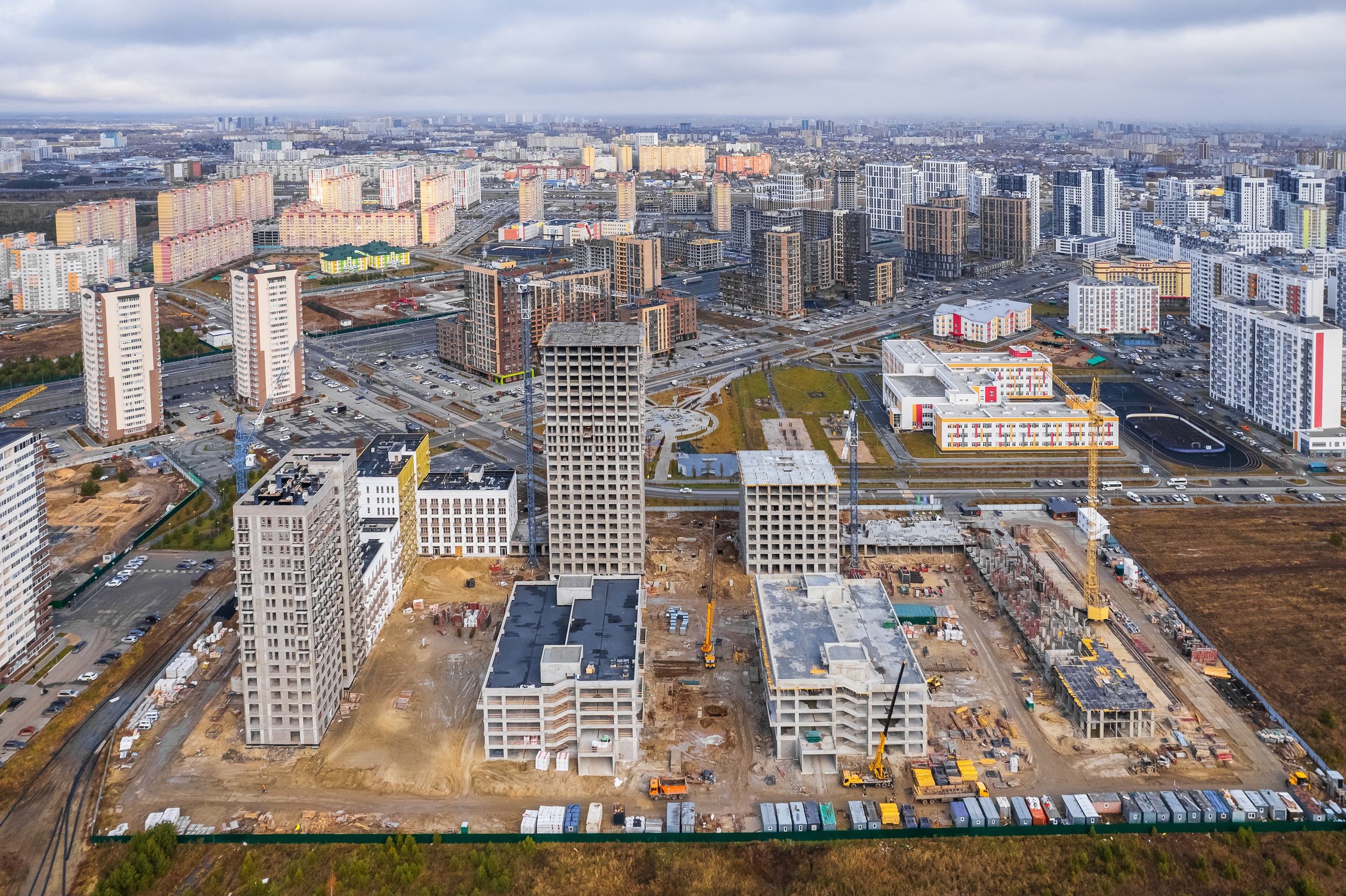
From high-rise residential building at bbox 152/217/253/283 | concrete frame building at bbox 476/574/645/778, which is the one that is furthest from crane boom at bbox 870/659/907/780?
high-rise residential building at bbox 152/217/253/283

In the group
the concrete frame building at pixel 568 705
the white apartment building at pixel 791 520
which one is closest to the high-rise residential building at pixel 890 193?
the white apartment building at pixel 791 520

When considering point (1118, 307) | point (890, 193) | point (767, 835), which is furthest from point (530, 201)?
point (767, 835)

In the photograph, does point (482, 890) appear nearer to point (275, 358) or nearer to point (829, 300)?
point (275, 358)

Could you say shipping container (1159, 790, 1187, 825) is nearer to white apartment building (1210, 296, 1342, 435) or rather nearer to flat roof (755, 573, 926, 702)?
flat roof (755, 573, 926, 702)

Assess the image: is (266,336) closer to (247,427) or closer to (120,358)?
(247,427)

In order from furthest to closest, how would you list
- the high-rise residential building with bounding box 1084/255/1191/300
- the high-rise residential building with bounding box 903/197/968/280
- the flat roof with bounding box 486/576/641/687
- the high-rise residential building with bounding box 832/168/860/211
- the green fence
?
1. the high-rise residential building with bounding box 832/168/860/211
2. the high-rise residential building with bounding box 903/197/968/280
3. the high-rise residential building with bounding box 1084/255/1191/300
4. the flat roof with bounding box 486/576/641/687
5. the green fence
